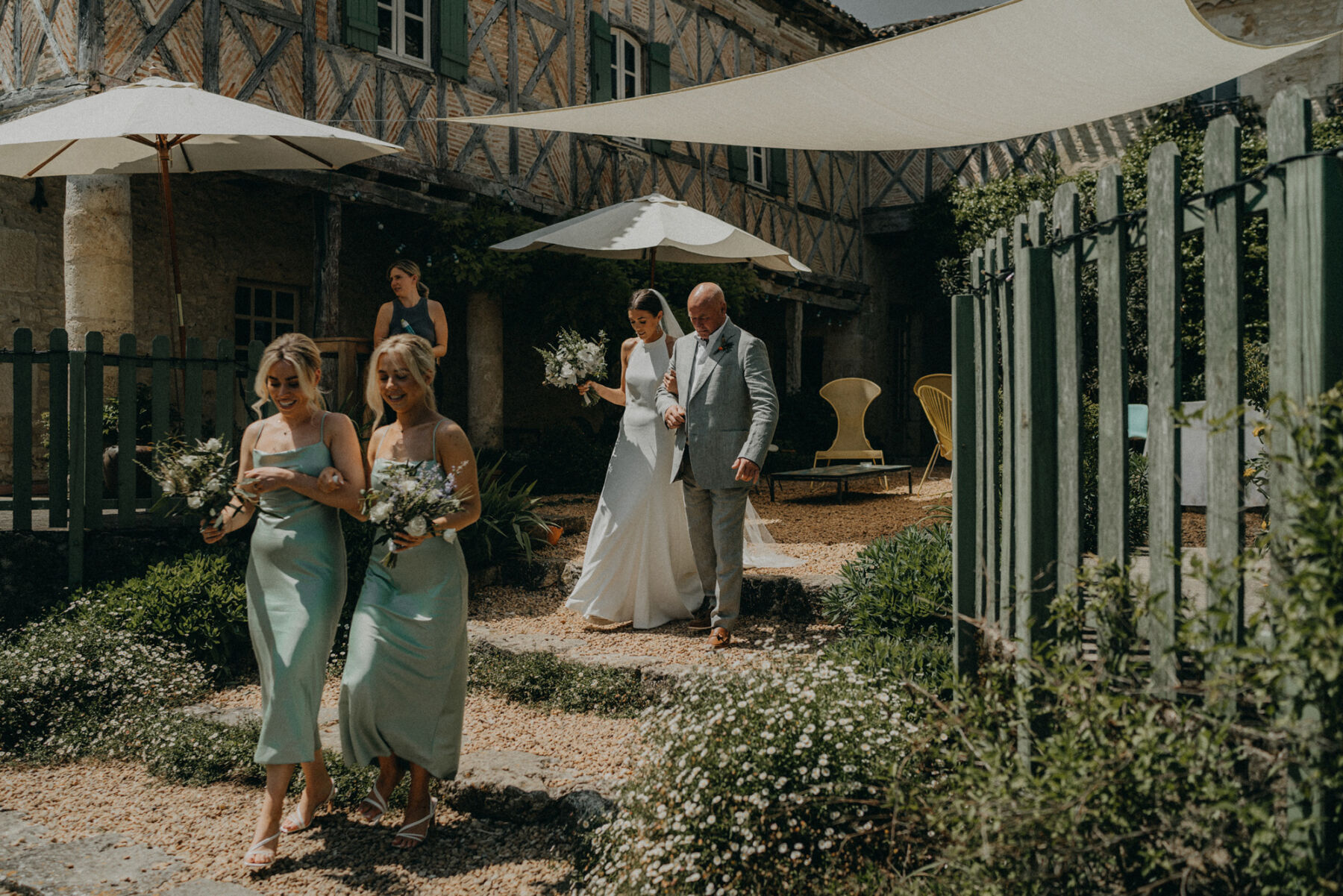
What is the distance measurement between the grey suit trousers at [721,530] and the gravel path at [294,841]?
1.67m

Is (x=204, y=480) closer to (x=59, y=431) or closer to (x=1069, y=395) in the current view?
(x=1069, y=395)

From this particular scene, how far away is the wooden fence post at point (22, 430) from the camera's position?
5.64m

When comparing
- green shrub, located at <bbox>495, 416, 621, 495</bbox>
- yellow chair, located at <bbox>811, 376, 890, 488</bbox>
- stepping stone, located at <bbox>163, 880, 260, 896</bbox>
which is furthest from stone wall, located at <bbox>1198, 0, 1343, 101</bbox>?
stepping stone, located at <bbox>163, 880, 260, 896</bbox>

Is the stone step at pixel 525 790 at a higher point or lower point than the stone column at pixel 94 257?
lower

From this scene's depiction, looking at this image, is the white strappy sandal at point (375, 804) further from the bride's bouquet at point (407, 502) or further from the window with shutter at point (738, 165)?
the window with shutter at point (738, 165)

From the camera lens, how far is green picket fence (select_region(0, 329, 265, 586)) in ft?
18.5

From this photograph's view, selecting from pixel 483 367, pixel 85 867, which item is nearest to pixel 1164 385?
pixel 85 867

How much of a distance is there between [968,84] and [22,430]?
17.0 ft

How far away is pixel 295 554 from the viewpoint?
3.33m

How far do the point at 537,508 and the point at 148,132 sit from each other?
4.06m

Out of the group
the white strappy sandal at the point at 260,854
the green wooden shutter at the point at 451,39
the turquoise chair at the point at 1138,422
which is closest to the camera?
the white strappy sandal at the point at 260,854

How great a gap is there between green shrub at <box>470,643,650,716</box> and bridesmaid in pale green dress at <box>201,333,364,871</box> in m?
1.18

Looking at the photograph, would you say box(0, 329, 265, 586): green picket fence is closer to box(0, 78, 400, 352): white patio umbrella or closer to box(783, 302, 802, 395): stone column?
box(0, 78, 400, 352): white patio umbrella

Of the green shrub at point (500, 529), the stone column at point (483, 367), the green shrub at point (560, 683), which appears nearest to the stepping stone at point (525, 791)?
the green shrub at point (560, 683)
